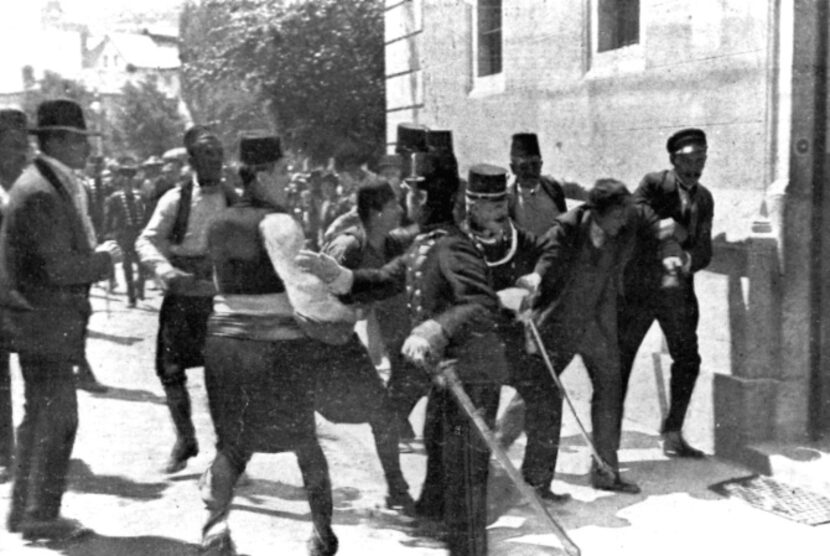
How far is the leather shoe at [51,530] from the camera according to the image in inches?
186

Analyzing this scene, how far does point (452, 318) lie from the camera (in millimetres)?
4055

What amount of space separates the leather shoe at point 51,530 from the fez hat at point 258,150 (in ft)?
6.16

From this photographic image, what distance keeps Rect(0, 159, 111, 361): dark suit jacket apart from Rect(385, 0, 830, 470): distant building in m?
3.47

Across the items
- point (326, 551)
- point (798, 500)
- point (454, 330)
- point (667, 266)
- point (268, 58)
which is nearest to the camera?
point (454, 330)

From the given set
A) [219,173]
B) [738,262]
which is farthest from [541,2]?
[219,173]

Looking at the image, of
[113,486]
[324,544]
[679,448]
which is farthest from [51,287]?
[679,448]

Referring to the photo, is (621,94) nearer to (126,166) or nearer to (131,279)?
(126,166)

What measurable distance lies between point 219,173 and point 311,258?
1.35 metres

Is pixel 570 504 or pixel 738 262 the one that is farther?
pixel 738 262

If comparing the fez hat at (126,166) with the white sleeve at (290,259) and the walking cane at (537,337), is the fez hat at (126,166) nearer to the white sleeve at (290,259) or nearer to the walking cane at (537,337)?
the walking cane at (537,337)

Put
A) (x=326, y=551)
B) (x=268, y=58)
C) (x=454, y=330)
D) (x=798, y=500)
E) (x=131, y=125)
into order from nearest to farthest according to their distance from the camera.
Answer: (x=454, y=330) → (x=326, y=551) → (x=798, y=500) → (x=268, y=58) → (x=131, y=125)

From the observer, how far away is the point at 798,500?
529cm

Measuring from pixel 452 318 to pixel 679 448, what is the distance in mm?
2586

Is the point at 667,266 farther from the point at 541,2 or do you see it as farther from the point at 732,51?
the point at 541,2
